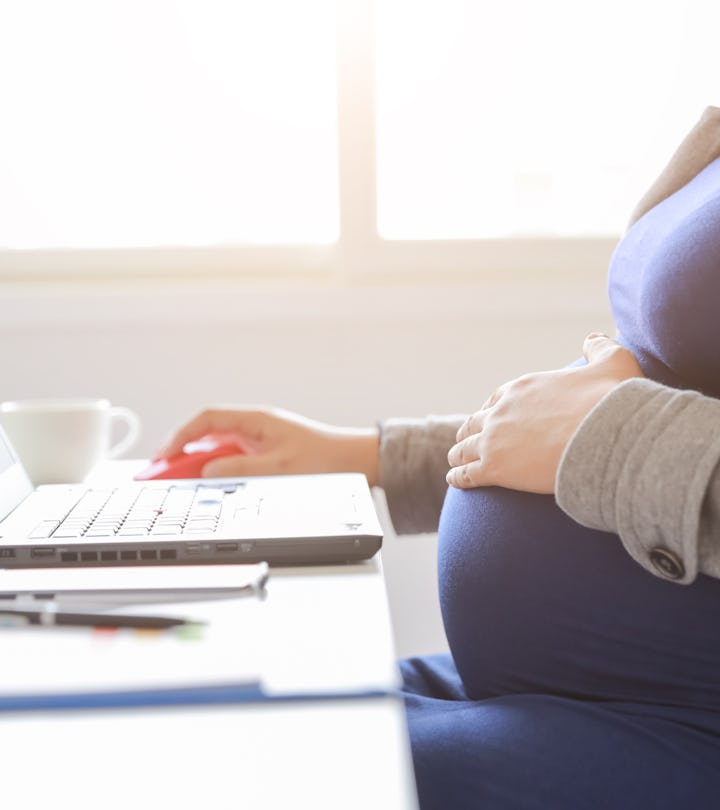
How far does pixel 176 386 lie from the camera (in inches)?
53.3

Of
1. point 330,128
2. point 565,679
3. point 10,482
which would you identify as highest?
point 330,128

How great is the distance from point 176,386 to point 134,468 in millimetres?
382

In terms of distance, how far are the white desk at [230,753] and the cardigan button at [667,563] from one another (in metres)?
0.21

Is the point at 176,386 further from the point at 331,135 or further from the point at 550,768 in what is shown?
the point at 550,768

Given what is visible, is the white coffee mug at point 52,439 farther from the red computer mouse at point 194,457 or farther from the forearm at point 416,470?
the forearm at point 416,470

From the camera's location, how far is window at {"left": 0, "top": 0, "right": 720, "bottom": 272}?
1.36 metres

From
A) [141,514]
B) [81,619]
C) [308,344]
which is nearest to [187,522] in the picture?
[141,514]

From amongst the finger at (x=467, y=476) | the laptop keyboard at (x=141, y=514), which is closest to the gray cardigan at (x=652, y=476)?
the finger at (x=467, y=476)

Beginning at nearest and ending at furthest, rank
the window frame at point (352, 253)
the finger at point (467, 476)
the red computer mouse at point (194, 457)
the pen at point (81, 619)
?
the pen at point (81, 619)
the finger at point (467, 476)
the red computer mouse at point (194, 457)
the window frame at point (352, 253)

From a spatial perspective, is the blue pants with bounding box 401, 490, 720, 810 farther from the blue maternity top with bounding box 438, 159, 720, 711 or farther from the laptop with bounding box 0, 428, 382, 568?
the laptop with bounding box 0, 428, 382, 568

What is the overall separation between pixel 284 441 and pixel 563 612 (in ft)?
1.36

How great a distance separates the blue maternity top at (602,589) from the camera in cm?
58

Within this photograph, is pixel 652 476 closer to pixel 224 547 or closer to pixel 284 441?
pixel 224 547

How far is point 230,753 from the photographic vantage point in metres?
0.32
